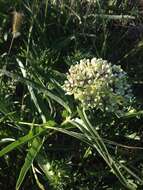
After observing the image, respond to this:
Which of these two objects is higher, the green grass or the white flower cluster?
the white flower cluster

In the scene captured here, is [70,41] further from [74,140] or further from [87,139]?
[87,139]

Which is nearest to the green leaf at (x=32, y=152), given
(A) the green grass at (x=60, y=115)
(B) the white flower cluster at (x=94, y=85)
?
(A) the green grass at (x=60, y=115)

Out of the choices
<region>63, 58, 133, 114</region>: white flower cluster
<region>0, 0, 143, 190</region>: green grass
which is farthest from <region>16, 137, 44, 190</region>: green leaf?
<region>63, 58, 133, 114</region>: white flower cluster

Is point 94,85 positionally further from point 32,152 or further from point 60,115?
point 60,115

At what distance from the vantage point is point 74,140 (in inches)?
81.2

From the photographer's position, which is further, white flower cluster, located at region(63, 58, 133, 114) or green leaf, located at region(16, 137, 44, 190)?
green leaf, located at region(16, 137, 44, 190)

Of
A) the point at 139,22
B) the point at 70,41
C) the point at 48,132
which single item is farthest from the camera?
the point at 139,22

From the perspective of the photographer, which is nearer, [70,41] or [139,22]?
[70,41]

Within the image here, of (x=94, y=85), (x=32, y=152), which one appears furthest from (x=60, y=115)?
(x=94, y=85)

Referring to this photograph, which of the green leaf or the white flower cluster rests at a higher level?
the white flower cluster

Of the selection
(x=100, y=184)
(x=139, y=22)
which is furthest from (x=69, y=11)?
(x=100, y=184)

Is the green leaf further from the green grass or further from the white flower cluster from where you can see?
Answer: the white flower cluster

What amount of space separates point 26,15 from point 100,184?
87 centimetres

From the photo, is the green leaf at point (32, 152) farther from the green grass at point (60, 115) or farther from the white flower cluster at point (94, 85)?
the white flower cluster at point (94, 85)
